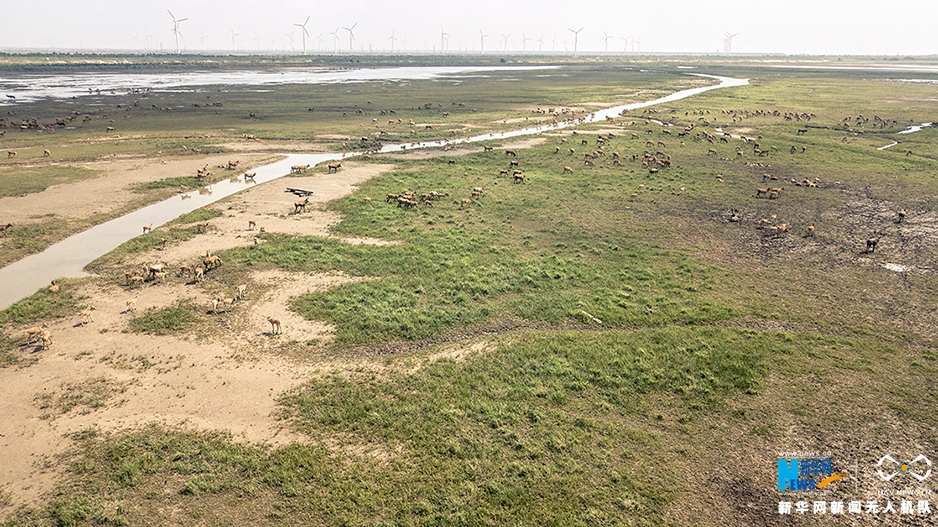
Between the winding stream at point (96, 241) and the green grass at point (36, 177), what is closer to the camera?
the winding stream at point (96, 241)

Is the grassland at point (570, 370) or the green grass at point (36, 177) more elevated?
the green grass at point (36, 177)

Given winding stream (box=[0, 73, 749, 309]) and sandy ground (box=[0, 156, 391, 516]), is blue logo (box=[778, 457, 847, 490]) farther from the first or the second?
winding stream (box=[0, 73, 749, 309])

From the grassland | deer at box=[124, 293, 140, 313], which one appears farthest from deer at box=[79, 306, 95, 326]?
the grassland

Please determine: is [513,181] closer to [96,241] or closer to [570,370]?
[570,370]

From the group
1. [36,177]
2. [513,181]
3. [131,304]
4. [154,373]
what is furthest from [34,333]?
[513,181]

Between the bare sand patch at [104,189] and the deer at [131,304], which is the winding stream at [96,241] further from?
the deer at [131,304]

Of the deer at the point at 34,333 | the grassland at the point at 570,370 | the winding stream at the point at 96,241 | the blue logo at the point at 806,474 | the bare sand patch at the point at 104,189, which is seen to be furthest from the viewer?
the bare sand patch at the point at 104,189

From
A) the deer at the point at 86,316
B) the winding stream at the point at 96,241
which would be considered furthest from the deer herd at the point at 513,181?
the winding stream at the point at 96,241

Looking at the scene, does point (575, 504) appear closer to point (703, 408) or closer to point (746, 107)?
point (703, 408)
